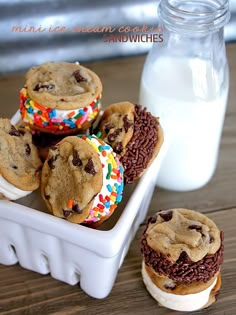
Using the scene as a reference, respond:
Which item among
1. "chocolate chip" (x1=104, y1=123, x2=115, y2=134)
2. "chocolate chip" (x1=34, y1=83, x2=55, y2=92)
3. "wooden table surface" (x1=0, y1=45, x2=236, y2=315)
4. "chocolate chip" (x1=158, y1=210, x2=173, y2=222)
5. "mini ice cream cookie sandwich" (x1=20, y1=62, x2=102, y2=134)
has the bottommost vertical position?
"wooden table surface" (x1=0, y1=45, x2=236, y2=315)

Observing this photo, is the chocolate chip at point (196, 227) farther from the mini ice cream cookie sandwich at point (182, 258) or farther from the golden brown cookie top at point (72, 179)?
the golden brown cookie top at point (72, 179)

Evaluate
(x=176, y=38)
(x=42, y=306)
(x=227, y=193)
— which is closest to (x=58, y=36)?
(x=176, y=38)

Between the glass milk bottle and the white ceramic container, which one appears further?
the glass milk bottle

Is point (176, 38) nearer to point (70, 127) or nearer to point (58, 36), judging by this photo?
point (70, 127)

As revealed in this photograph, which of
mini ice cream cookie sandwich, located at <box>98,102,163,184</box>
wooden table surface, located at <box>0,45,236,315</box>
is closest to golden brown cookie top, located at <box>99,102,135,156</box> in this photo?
mini ice cream cookie sandwich, located at <box>98,102,163,184</box>

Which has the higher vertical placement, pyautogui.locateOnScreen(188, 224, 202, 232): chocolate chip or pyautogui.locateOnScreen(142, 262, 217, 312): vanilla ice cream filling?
pyautogui.locateOnScreen(188, 224, 202, 232): chocolate chip

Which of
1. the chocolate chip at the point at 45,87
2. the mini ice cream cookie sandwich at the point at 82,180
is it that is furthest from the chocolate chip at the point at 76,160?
the chocolate chip at the point at 45,87

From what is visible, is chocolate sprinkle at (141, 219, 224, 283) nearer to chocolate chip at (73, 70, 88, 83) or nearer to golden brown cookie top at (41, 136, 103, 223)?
golden brown cookie top at (41, 136, 103, 223)
